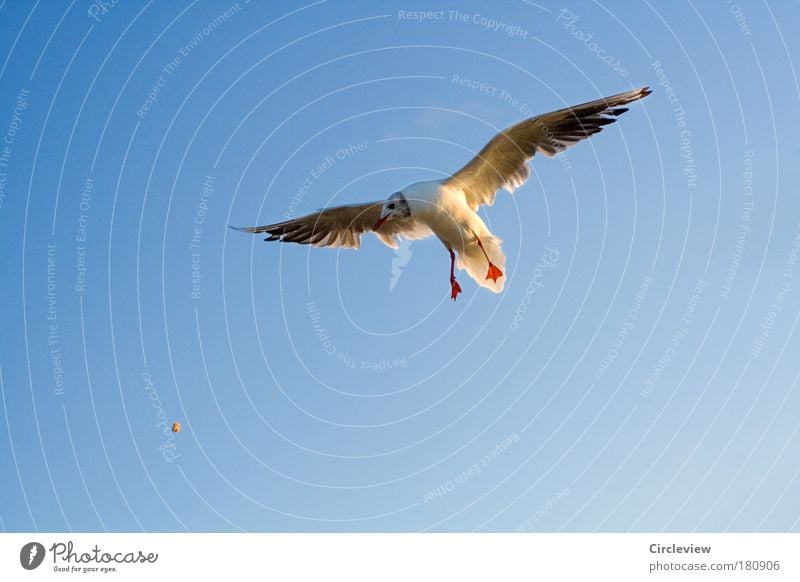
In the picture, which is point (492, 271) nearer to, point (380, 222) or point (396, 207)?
point (396, 207)

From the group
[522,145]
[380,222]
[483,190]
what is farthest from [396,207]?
[522,145]

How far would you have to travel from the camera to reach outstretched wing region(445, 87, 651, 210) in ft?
52.5

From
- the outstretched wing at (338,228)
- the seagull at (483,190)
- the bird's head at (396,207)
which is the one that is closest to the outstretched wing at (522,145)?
the seagull at (483,190)

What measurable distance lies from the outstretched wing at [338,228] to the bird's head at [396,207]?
58 cm

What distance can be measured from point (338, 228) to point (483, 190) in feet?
10.6

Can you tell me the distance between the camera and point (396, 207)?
54.2ft
